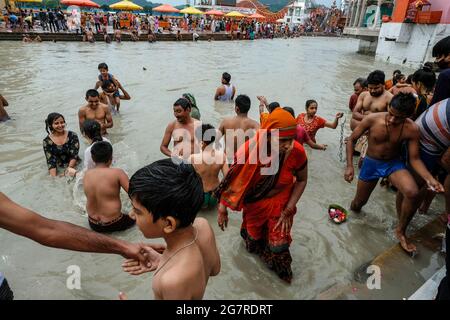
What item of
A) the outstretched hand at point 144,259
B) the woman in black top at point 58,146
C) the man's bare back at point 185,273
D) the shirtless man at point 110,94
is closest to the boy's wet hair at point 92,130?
the woman in black top at point 58,146

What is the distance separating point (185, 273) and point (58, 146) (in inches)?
170

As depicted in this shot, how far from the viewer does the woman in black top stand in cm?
484

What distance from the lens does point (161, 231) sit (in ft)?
5.08

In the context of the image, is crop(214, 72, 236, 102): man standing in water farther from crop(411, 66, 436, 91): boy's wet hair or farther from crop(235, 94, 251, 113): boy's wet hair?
crop(411, 66, 436, 91): boy's wet hair

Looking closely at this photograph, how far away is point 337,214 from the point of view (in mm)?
4051

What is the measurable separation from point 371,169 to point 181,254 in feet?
9.20

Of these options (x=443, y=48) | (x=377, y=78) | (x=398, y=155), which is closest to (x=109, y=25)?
(x=377, y=78)

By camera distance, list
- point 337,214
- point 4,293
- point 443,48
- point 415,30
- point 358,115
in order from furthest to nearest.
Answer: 1. point 415,30
2. point 358,115
3. point 337,214
4. point 443,48
5. point 4,293

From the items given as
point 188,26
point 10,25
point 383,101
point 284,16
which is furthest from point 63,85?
point 284,16

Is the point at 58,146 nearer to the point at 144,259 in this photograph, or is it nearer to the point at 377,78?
the point at 144,259

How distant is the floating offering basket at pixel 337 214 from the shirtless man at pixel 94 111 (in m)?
4.49

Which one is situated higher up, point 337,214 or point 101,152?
point 101,152

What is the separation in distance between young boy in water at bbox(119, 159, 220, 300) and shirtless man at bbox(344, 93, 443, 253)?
2.52 m
